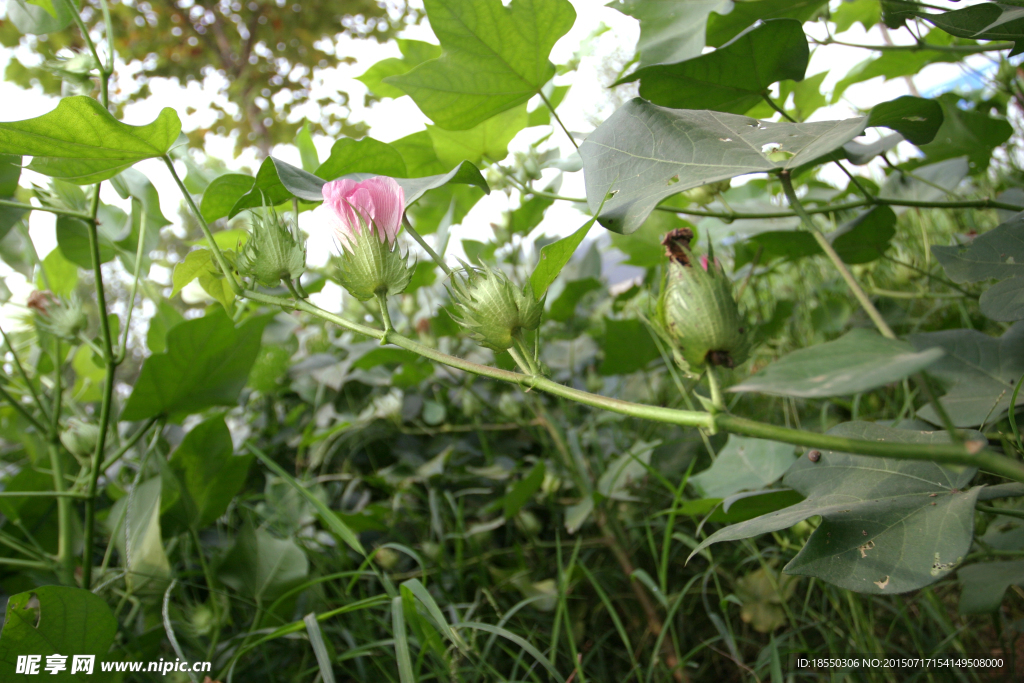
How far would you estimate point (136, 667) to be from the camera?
46cm

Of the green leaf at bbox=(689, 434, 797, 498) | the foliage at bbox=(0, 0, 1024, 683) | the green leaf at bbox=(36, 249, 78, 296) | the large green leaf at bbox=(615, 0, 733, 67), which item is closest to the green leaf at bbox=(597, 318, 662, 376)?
the foliage at bbox=(0, 0, 1024, 683)

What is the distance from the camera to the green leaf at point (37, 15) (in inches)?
18.3

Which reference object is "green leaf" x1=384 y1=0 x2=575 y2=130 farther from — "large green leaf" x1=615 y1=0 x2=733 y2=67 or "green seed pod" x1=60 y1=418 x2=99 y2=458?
"green seed pod" x1=60 y1=418 x2=99 y2=458

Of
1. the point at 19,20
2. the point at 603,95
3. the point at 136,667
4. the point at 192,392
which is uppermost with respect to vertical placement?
the point at 603,95

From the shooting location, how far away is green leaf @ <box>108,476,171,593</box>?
524 mm

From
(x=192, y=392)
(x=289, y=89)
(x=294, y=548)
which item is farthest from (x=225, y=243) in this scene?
(x=289, y=89)

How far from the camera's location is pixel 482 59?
41 centimetres

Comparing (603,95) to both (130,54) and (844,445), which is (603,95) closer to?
(844,445)

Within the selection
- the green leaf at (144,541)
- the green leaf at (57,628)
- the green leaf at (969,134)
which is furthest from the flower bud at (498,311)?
the green leaf at (969,134)

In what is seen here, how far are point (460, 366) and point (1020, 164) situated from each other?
1.30m

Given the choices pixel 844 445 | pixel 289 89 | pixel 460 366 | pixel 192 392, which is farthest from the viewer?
pixel 289 89

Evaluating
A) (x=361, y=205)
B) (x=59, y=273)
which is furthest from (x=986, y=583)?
(x=59, y=273)

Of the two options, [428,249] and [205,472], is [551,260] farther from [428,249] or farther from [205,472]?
[205,472]

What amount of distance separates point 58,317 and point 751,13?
72 cm
